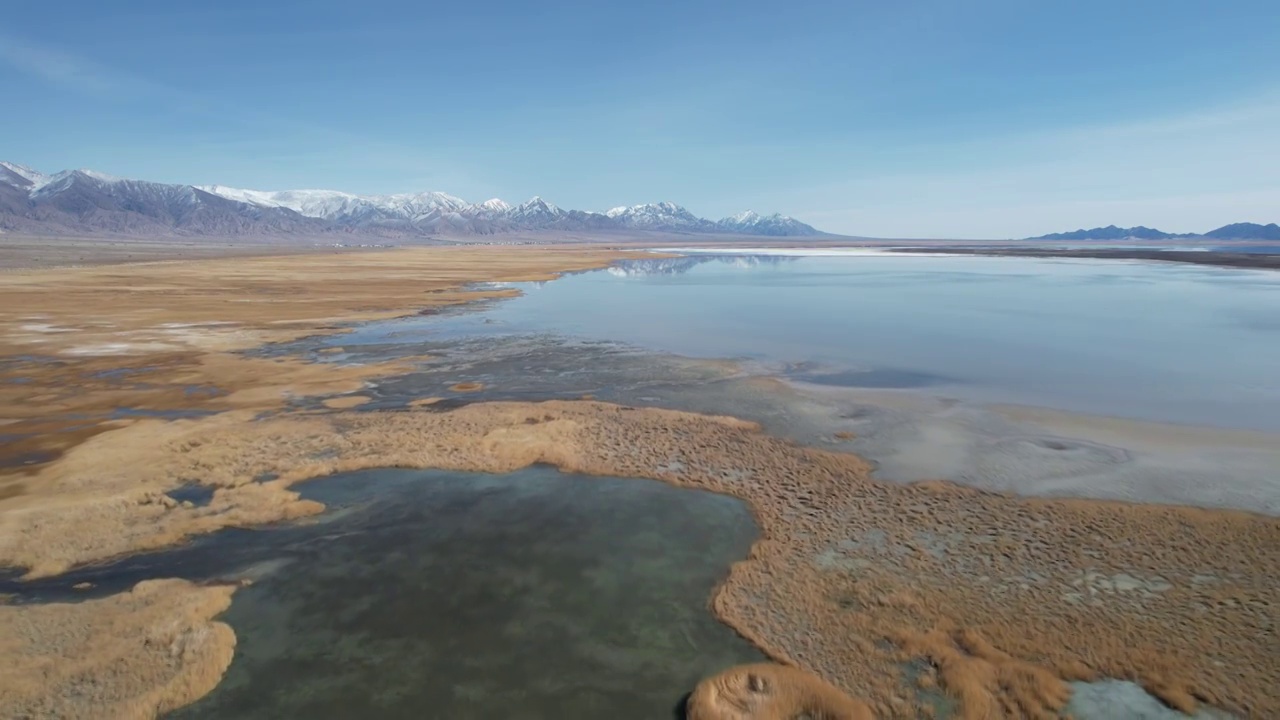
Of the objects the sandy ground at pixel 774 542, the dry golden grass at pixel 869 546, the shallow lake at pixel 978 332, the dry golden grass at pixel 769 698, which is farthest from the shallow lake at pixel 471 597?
the shallow lake at pixel 978 332

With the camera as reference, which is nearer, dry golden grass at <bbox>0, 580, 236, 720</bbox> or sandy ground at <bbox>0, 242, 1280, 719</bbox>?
dry golden grass at <bbox>0, 580, 236, 720</bbox>

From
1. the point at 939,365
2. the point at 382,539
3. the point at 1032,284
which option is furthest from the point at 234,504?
the point at 1032,284

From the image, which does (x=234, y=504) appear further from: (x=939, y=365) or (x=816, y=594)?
(x=939, y=365)

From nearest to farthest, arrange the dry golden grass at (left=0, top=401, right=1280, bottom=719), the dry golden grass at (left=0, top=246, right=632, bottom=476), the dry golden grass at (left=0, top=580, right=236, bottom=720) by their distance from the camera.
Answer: the dry golden grass at (left=0, top=580, right=236, bottom=720)
the dry golden grass at (left=0, top=401, right=1280, bottom=719)
the dry golden grass at (left=0, top=246, right=632, bottom=476)

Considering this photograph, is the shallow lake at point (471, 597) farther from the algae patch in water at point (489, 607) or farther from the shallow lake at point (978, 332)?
the shallow lake at point (978, 332)

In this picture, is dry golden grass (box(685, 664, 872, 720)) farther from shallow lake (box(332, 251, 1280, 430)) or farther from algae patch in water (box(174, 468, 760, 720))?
shallow lake (box(332, 251, 1280, 430))

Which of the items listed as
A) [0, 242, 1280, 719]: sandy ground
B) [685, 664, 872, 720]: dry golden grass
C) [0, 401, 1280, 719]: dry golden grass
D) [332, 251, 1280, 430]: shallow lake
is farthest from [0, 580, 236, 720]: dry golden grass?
[332, 251, 1280, 430]: shallow lake
